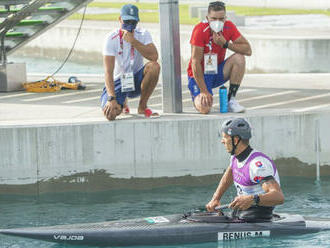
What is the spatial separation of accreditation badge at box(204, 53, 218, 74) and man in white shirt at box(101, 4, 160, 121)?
2.45 ft

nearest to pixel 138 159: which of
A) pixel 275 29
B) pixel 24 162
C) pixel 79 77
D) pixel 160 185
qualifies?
pixel 160 185

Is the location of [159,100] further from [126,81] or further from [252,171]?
[252,171]

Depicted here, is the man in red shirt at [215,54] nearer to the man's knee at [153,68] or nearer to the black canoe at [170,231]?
the man's knee at [153,68]

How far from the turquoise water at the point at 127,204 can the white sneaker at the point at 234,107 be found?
114 cm

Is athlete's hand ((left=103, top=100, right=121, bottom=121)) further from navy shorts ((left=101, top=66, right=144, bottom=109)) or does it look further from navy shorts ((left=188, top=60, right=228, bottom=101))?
navy shorts ((left=188, top=60, right=228, bottom=101))

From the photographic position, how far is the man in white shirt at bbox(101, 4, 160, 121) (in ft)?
42.1

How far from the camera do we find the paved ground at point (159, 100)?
1373 cm

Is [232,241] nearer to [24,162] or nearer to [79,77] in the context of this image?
[24,162]

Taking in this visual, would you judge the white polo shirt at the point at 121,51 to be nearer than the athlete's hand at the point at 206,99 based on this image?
Yes

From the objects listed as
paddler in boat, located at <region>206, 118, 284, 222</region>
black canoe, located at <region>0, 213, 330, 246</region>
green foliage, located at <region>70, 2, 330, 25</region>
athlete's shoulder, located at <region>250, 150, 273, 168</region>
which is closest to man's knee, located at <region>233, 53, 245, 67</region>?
black canoe, located at <region>0, 213, 330, 246</region>

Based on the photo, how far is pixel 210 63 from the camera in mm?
13398

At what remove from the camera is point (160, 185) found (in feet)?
43.7

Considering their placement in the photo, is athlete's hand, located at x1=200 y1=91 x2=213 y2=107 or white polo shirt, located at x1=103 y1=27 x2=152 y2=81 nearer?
white polo shirt, located at x1=103 y1=27 x2=152 y2=81

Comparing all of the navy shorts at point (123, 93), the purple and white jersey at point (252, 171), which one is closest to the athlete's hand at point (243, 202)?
the purple and white jersey at point (252, 171)
